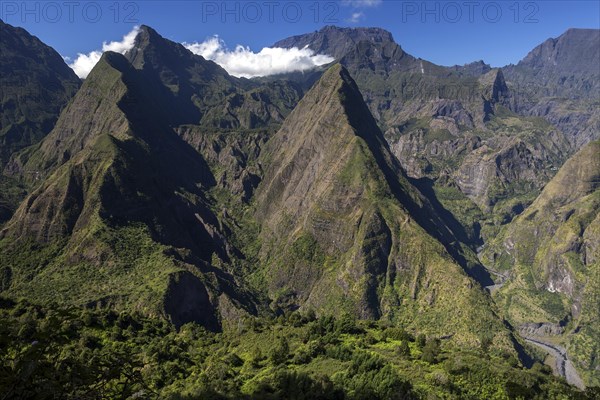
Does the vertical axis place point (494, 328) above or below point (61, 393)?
below

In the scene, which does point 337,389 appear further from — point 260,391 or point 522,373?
point 522,373

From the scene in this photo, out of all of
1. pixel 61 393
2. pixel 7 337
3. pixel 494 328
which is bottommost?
pixel 494 328

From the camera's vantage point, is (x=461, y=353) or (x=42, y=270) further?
(x=42, y=270)

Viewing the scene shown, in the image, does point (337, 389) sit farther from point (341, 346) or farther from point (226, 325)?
point (226, 325)

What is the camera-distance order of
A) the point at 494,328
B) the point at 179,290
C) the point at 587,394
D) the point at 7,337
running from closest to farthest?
1. the point at 7,337
2. the point at 587,394
3. the point at 179,290
4. the point at 494,328

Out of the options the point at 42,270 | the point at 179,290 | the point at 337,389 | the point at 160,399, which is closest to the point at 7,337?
the point at 160,399

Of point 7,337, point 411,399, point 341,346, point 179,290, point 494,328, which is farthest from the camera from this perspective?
point 494,328
